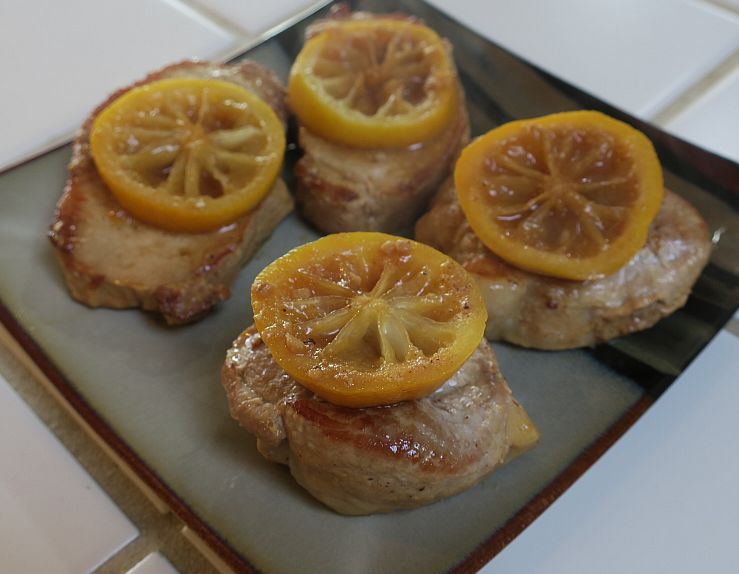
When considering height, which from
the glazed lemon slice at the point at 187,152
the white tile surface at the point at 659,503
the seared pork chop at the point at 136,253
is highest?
the glazed lemon slice at the point at 187,152

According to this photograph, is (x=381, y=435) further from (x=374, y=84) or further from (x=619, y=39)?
(x=619, y=39)

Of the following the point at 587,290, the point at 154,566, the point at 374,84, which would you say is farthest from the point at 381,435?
the point at 374,84

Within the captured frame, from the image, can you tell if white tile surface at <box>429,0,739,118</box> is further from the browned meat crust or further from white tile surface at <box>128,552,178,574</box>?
white tile surface at <box>128,552,178,574</box>

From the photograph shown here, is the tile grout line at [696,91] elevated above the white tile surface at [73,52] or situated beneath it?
elevated above

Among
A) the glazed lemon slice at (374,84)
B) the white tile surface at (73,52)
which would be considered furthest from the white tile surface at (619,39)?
the white tile surface at (73,52)

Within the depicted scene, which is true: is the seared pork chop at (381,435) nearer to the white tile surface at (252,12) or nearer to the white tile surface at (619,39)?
the white tile surface at (619,39)

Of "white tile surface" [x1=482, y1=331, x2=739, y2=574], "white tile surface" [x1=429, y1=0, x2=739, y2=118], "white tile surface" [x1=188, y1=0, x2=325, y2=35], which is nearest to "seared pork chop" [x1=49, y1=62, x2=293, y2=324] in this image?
"white tile surface" [x1=482, y1=331, x2=739, y2=574]
